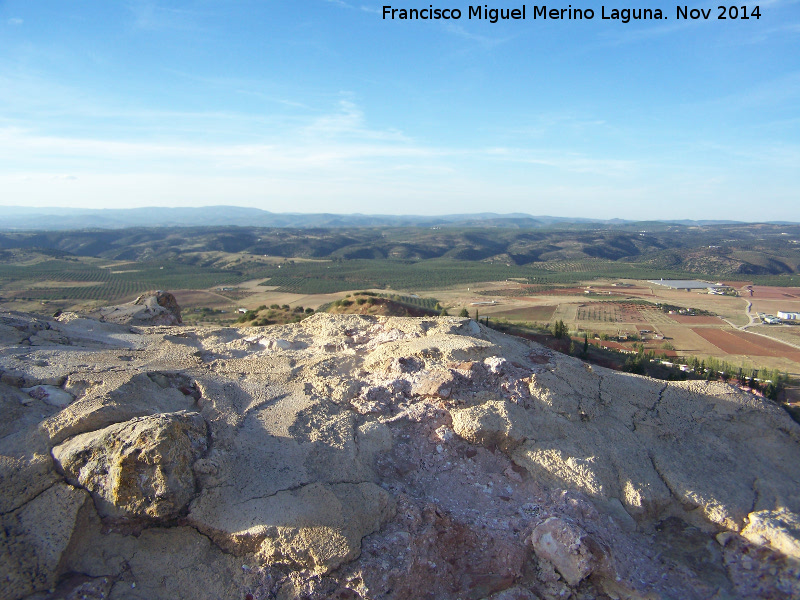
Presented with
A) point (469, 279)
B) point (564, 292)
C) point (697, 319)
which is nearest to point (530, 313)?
point (697, 319)

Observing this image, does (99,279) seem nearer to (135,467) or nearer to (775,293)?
(135,467)

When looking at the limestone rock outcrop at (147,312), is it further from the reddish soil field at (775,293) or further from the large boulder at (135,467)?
the reddish soil field at (775,293)

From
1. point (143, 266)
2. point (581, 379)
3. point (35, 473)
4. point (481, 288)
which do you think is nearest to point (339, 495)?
point (35, 473)

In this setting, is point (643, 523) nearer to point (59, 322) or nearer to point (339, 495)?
point (339, 495)

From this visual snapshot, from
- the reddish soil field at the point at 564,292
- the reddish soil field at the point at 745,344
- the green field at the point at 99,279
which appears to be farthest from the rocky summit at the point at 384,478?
the reddish soil field at the point at 564,292

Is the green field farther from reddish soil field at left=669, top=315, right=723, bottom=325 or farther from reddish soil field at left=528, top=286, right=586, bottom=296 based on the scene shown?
reddish soil field at left=669, top=315, right=723, bottom=325
